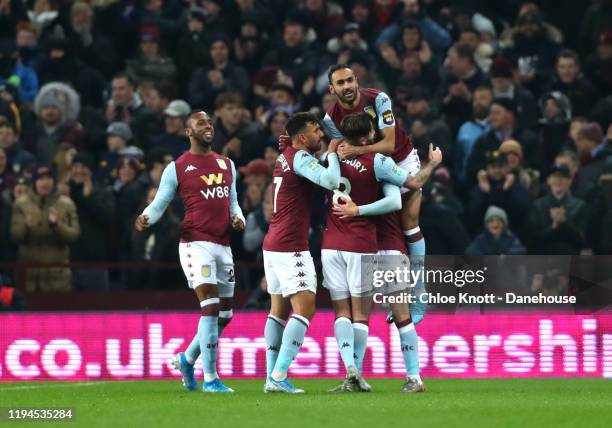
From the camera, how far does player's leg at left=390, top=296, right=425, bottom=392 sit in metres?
14.7

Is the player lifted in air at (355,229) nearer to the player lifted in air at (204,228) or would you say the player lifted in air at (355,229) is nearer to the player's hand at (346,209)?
the player's hand at (346,209)

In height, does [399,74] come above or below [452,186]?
above

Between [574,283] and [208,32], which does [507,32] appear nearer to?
[208,32]

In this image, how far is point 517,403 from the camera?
44.4 ft

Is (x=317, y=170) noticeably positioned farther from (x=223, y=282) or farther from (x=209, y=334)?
(x=209, y=334)

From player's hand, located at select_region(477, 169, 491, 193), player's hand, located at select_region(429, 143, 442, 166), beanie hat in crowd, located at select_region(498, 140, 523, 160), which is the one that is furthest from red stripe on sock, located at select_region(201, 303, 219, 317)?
beanie hat in crowd, located at select_region(498, 140, 523, 160)

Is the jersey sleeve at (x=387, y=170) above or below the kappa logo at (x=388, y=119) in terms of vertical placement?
below

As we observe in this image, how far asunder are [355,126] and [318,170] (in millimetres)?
504

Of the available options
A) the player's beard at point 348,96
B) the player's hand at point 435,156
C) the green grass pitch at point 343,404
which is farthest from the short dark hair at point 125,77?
the player's hand at point 435,156

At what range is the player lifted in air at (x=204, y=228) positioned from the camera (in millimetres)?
15227

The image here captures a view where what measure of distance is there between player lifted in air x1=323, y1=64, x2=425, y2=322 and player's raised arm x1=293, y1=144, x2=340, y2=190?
123mm

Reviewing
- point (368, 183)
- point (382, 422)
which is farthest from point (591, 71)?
Answer: point (382, 422)

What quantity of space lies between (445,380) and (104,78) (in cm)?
1029

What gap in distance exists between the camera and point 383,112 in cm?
1506
